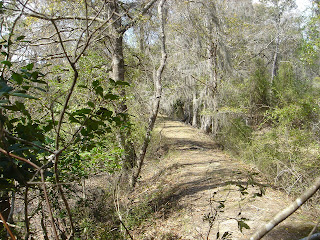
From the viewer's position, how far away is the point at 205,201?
612cm

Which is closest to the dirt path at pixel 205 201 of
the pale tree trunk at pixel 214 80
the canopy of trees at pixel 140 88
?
the canopy of trees at pixel 140 88

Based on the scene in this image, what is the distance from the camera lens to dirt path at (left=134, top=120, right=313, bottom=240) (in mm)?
4570

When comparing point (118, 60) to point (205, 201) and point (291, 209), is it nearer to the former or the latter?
point (205, 201)

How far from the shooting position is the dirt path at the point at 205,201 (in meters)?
4.57

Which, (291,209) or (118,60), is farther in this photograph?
(118,60)

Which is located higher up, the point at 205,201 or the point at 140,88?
the point at 140,88

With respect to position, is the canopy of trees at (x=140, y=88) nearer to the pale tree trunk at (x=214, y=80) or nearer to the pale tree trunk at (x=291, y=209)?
the pale tree trunk at (x=214, y=80)

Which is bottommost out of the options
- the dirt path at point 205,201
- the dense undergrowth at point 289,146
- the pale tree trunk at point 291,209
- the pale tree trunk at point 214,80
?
the dirt path at point 205,201

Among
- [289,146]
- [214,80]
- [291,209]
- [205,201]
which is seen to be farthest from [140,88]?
[291,209]

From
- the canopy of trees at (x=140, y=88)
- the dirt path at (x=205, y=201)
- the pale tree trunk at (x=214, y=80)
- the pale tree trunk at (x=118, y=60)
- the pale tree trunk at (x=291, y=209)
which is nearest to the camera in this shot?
the pale tree trunk at (x=291, y=209)

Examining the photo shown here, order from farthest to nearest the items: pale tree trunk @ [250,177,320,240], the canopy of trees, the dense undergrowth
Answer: the dense undergrowth < the canopy of trees < pale tree trunk @ [250,177,320,240]

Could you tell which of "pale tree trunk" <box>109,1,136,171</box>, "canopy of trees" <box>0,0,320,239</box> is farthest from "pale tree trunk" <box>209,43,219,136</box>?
"pale tree trunk" <box>109,1,136,171</box>

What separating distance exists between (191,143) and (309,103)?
5.73 metres

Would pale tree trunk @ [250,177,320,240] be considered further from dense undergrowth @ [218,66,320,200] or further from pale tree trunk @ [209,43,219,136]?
pale tree trunk @ [209,43,219,136]
